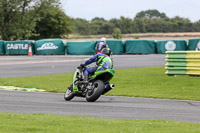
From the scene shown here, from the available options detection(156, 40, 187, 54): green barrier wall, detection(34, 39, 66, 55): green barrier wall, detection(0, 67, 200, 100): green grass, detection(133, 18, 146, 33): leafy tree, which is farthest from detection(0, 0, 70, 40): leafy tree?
Result: detection(0, 67, 200, 100): green grass

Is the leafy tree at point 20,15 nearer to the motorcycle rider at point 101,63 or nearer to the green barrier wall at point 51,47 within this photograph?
the green barrier wall at point 51,47

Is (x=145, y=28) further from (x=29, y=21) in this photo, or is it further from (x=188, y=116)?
(x=188, y=116)

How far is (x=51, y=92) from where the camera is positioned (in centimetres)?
1467

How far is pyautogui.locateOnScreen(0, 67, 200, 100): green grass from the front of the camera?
1375cm

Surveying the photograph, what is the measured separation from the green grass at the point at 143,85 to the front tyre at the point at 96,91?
2.22 metres

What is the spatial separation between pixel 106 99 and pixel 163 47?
27.5 metres

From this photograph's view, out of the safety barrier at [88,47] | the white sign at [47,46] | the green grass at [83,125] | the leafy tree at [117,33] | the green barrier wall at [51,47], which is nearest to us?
the green grass at [83,125]

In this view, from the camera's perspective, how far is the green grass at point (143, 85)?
45.1 feet

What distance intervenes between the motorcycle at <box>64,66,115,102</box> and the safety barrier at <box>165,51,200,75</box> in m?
7.44

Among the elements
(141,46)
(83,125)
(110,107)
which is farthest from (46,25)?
(83,125)

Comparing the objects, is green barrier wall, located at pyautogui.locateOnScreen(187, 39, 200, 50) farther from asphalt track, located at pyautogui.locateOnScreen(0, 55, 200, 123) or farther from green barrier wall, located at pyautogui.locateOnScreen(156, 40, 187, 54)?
asphalt track, located at pyautogui.locateOnScreen(0, 55, 200, 123)

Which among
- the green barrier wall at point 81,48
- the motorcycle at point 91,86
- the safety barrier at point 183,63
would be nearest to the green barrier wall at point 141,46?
the green barrier wall at point 81,48

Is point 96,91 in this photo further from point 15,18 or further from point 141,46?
point 15,18

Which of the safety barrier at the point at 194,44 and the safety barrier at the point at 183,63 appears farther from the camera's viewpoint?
the safety barrier at the point at 194,44
